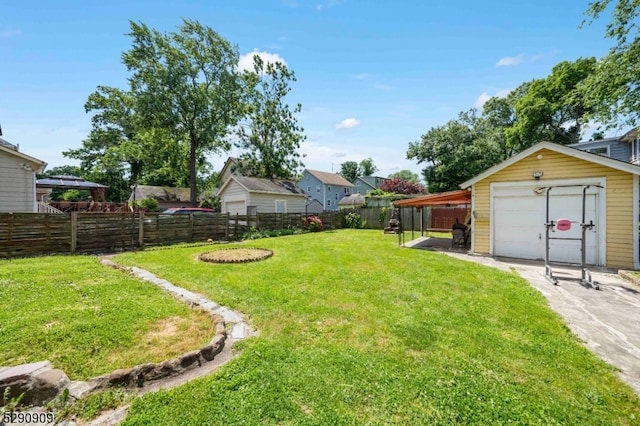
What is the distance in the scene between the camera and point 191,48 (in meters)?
22.5

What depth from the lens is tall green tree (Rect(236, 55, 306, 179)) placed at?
88.2 feet

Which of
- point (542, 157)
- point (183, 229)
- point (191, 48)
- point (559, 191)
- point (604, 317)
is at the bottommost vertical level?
point (604, 317)

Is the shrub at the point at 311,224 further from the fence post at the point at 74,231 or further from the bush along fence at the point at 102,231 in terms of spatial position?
the fence post at the point at 74,231

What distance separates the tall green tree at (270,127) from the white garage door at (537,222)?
21.6 metres

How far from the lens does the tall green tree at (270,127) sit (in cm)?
2688

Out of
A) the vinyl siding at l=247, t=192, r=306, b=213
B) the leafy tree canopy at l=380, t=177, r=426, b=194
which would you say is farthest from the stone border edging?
the leafy tree canopy at l=380, t=177, r=426, b=194

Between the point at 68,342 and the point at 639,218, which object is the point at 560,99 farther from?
the point at 68,342

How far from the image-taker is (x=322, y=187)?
38.4m

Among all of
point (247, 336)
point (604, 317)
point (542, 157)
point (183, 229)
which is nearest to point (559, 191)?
point (542, 157)

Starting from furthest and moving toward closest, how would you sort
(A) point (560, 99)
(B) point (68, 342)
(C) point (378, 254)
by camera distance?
(A) point (560, 99)
(C) point (378, 254)
(B) point (68, 342)

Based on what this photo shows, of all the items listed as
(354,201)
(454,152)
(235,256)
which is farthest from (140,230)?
(454,152)

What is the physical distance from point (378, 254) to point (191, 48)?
23.2 meters

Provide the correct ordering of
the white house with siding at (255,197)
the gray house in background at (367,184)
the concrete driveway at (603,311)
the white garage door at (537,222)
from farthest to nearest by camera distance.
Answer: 1. the gray house in background at (367,184)
2. the white house with siding at (255,197)
3. the white garage door at (537,222)
4. the concrete driveway at (603,311)

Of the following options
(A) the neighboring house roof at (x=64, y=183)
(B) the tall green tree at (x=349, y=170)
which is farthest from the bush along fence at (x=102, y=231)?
(B) the tall green tree at (x=349, y=170)
